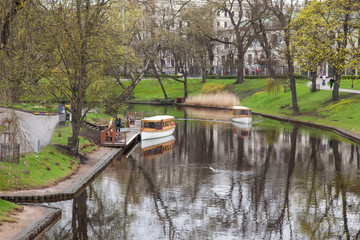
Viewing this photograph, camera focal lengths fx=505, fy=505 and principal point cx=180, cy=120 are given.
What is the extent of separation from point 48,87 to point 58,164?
5.61m

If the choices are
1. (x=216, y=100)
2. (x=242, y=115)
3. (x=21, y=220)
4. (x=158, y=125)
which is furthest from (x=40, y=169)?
(x=216, y=100)

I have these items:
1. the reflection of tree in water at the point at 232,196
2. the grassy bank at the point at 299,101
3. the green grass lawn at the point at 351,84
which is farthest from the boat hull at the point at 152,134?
the green grass lawn at the point at 351,84

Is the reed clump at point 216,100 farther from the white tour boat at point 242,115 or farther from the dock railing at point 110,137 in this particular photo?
the dock railing at point 110,137

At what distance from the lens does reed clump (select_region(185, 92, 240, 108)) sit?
78.4m

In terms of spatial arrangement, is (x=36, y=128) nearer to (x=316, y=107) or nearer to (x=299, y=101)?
(x=316, y=107)

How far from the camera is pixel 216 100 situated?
3159 inches

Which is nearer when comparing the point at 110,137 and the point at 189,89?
the point at 110,137

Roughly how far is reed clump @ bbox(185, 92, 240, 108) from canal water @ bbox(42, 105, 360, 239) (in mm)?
37122

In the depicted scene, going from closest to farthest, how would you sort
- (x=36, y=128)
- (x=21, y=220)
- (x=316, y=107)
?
(x=21, y=220) → (x=36, y=128) → (x=316, y=107)

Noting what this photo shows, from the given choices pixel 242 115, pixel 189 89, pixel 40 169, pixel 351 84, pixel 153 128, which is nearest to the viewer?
pixel 40 169

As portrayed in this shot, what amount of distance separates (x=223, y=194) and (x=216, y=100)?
56.8 metres

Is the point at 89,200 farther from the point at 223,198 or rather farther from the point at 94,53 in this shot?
the point at 94,53

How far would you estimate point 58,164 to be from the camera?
26.8 metres

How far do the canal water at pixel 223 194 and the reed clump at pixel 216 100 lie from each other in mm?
37122
